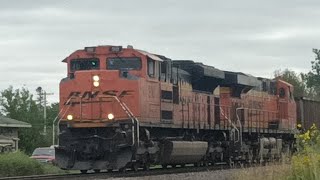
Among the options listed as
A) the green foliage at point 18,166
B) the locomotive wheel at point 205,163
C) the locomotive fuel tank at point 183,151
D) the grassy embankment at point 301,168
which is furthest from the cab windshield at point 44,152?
the grassy embankment at point 301,168

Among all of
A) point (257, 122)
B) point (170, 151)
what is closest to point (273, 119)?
point (257, 122)

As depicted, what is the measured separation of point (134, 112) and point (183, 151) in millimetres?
2915

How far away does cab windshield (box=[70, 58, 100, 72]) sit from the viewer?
19.4 metres

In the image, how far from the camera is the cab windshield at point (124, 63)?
18.9m

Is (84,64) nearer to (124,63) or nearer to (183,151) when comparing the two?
(124,63)

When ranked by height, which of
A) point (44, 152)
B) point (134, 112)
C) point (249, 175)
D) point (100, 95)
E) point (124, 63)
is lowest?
point (44, 152)

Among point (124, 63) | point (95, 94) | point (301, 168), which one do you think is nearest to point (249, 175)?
point (301, 168)

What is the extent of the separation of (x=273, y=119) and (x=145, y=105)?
38.0 feet

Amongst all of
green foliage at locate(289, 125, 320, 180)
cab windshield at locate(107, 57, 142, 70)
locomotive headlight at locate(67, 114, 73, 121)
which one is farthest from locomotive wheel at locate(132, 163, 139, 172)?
green foliage at locate(289, 125, 320, 180)

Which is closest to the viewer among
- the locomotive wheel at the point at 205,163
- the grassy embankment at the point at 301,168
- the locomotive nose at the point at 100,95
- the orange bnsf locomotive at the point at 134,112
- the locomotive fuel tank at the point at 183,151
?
the grassy embankment at the point at 301,168

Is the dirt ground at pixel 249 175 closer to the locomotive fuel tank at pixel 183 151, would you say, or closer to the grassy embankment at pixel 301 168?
the grassy embankment at pixel 301 168

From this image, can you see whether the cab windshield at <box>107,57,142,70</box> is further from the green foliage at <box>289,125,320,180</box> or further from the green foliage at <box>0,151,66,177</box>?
the green foliage at <box>289,125,320,180</box>

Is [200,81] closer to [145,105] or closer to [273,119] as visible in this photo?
[145,105]

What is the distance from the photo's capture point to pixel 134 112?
59.8ft
